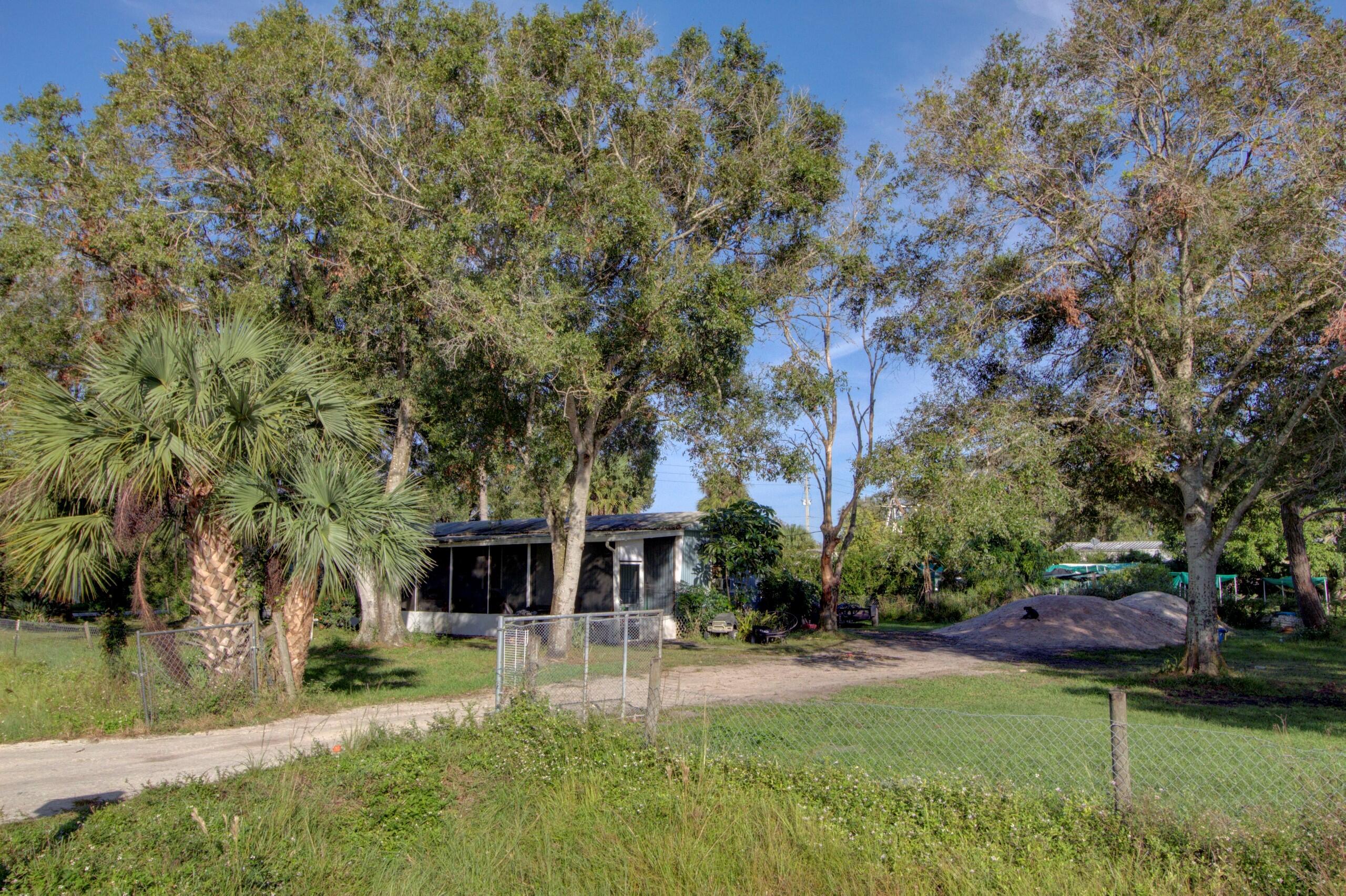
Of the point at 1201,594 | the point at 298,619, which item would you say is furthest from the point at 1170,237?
the point at 298,619

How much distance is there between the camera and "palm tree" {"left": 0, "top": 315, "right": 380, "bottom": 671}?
1034 cm

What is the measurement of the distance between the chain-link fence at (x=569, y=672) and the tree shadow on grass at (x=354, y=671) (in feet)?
15.9

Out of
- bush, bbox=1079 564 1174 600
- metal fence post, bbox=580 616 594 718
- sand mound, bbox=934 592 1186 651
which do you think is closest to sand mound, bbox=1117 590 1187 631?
sand mound, bbox=934 592 1186 651

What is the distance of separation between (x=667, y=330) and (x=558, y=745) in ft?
34.5

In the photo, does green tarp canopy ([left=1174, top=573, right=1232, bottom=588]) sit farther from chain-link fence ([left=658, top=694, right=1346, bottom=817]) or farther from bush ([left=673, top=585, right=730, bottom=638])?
chain-link fence ([left=658, top=694, right=1346, bottom=817])

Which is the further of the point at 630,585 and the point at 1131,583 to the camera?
the point at 1131,583

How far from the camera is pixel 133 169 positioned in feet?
63.8

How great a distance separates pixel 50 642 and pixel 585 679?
47.7ft

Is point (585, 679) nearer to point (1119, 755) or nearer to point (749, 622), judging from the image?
point (1119, 755)

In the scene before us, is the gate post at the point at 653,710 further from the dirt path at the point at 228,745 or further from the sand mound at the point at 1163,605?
the sand mound at the point at 1163,605

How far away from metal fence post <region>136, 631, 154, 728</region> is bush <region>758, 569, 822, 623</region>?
17.2m

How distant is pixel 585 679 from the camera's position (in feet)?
29.1

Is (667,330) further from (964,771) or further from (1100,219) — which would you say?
(964,771)

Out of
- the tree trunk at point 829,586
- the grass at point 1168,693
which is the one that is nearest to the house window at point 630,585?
the tree trunk at point 829,586
